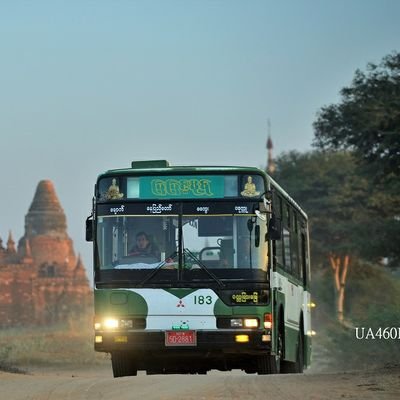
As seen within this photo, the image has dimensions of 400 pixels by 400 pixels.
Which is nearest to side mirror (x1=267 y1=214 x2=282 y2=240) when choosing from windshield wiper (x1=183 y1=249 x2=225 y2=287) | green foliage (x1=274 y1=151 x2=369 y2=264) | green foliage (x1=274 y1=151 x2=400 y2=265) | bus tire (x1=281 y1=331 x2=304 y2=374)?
windshield wiper (x1=183 y1=249 x2=225 y2=287)

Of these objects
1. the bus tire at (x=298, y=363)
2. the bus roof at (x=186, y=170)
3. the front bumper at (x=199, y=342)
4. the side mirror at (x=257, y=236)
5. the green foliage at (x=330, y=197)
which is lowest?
the bus tire at (x=298, y=363)

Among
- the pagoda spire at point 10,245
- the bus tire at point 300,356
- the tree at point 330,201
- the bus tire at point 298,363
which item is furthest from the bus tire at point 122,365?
the pagoda spire at point 10,245

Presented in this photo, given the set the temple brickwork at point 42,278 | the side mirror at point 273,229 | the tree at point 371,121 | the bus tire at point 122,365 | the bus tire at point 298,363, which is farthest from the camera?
the temple brickwork at point 42,278

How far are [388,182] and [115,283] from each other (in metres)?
28.5

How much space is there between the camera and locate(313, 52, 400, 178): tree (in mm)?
44938

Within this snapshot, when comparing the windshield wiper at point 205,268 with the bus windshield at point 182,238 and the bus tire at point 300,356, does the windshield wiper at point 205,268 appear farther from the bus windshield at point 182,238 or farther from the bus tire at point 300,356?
the bus tire at point 300,356

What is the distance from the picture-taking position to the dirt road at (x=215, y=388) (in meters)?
17.5

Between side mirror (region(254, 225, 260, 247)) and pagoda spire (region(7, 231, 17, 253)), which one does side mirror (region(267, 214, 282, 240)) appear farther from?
pagoda spire (region(7, 231, 17, 253))

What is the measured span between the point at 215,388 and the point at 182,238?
3.04 m

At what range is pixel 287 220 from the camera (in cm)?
Result: 2483

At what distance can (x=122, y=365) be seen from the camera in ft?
74.3

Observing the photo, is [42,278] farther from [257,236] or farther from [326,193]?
[257,236]

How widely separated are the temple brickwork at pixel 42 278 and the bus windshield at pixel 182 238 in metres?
79.4

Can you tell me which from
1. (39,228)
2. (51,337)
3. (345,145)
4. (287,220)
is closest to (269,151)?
(39,228)
